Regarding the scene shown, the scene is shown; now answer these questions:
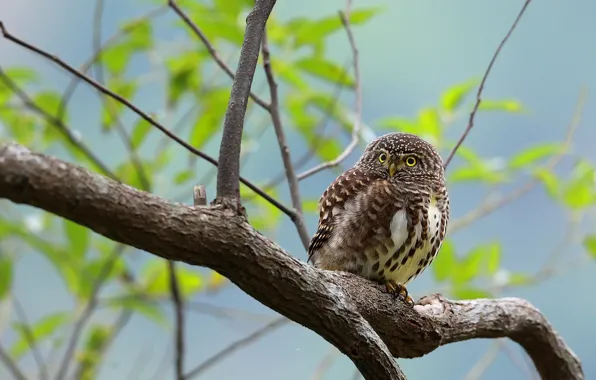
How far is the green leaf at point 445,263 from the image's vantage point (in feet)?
12.3

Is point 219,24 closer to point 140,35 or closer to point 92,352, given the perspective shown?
point 140,35

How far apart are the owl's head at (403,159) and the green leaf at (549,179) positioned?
33.3 inches

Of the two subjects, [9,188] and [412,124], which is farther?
[412,124]

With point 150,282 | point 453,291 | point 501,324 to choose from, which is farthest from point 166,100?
point 501,324

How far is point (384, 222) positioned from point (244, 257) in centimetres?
108

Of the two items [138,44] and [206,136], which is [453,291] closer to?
[206,136]

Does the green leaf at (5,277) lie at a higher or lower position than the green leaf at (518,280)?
lower

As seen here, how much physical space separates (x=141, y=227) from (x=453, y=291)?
2.40 metres

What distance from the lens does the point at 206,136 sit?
368 centimetres

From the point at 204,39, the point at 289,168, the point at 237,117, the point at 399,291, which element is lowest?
the point at 237,117

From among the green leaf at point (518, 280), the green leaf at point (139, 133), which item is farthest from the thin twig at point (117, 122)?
the green leaf at point (518, 280)

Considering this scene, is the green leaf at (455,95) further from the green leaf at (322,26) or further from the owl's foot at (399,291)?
the owl's foot at (399,291)

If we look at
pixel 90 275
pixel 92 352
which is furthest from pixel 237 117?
pixel 92 352

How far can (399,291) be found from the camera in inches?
109
